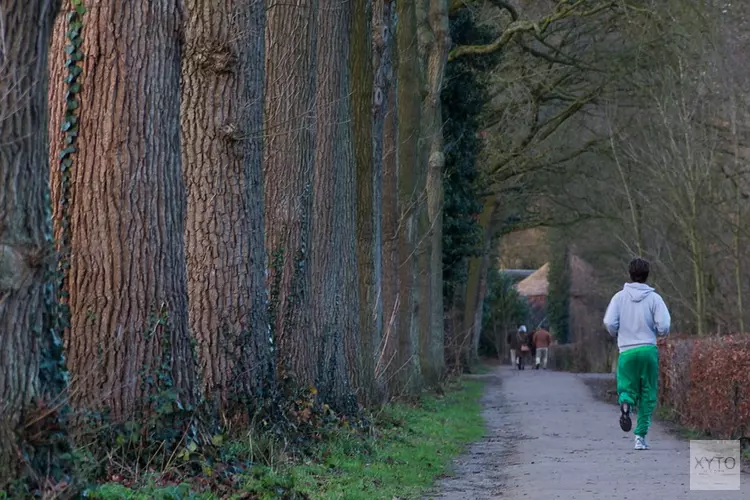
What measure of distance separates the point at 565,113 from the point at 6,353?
92.5 feet

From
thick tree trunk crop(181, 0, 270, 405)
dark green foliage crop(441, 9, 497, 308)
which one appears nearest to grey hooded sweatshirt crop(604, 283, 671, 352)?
thick tree trunk crop(181, 0, 270, 405)

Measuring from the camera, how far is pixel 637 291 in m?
12.2

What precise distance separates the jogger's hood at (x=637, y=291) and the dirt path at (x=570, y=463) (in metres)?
1.58

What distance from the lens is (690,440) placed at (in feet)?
49.2

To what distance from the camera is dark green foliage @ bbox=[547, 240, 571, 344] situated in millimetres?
65062

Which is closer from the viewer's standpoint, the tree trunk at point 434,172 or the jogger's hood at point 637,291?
the jogger's hood at point 637,291

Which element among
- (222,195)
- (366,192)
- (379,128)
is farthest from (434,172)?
(222,195)

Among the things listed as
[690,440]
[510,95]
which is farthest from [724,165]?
[690,440]

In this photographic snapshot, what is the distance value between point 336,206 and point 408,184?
29.0 feet

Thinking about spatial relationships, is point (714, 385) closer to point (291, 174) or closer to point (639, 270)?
point (639, 270)

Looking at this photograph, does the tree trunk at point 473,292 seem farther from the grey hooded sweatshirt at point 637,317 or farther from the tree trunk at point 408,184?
the grey hooded sweatshirt at point 637,317

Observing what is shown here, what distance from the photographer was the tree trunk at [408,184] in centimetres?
2214

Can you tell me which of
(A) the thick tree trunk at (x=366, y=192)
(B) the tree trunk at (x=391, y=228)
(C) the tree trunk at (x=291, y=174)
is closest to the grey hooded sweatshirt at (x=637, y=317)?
(C) the tree trunk at (x=291, y=174)

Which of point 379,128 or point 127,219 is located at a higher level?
point 379,128
